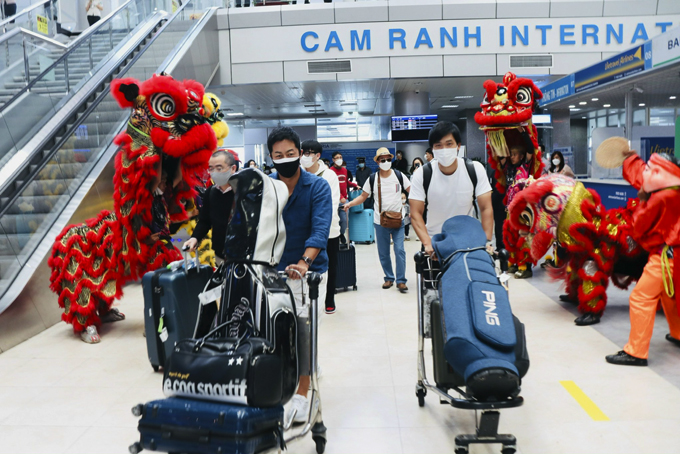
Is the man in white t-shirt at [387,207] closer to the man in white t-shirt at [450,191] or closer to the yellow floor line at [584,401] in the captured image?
the man in white t-shirt at [450,191]

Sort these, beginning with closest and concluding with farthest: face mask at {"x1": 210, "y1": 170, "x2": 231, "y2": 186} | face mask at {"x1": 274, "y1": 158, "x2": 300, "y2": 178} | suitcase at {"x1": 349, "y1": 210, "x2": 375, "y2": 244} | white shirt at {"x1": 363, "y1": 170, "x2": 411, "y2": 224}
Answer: face mask at {"x1": 274, "y1": 158, "x2": 300, "y2": 178}, face mask at {"x1": 210, "y1": 170, "x2": 231, "y2": 186}, white shirt at {"x1": 363, "y1": 170, "x2": 411, "y2": 224}, suitcase at {"x1": 349, "y1": 210, "x2": 375, "y2": 244}

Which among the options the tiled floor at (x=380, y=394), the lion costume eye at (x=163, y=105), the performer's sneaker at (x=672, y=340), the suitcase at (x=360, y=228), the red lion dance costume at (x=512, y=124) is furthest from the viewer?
the suitcase at (x=360, y=228)

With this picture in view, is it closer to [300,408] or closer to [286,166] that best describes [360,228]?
[286,166]

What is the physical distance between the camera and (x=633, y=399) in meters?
3.50

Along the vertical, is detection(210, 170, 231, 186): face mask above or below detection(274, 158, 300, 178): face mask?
below

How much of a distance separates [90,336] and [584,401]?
4.00 meters

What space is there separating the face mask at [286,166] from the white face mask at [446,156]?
1134 millimetres

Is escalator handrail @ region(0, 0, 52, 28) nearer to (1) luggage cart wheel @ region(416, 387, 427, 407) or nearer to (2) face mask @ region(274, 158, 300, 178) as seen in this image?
(2) face mask @ region(274, 158, 300, 178)

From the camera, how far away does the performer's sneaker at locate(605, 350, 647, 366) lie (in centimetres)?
409

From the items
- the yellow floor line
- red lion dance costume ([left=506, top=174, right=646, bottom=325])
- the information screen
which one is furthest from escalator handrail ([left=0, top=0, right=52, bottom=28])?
the yellow floor line

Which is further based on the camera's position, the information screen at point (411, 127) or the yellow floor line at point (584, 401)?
the information screen at point (411, 127)

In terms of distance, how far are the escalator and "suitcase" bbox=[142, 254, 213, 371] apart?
63.8 inches

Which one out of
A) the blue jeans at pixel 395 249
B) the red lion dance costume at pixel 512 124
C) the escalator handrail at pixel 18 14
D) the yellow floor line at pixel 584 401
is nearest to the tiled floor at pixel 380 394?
the yellow floor line at pixel 584 401

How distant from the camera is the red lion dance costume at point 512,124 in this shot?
6996mm
